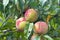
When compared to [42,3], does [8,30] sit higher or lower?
lower

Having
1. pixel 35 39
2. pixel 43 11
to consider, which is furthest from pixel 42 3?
pixel 35 39

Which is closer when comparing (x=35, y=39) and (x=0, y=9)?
(x=35, y=39)

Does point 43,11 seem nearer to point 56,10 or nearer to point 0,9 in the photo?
point 56,10

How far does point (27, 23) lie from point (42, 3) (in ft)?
0.37

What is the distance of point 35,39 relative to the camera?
760mm

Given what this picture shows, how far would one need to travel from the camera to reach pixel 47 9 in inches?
32.9

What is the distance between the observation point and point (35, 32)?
791 millimetres

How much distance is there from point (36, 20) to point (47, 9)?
0.08 m

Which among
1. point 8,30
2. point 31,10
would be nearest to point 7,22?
point 8,30

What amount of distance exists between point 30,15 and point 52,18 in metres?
0.12

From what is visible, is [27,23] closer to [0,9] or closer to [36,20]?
[36,20]

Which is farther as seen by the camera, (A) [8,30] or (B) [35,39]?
(A) [8,30]

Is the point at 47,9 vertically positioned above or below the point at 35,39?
above

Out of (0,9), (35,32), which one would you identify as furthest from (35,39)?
(0,9)
